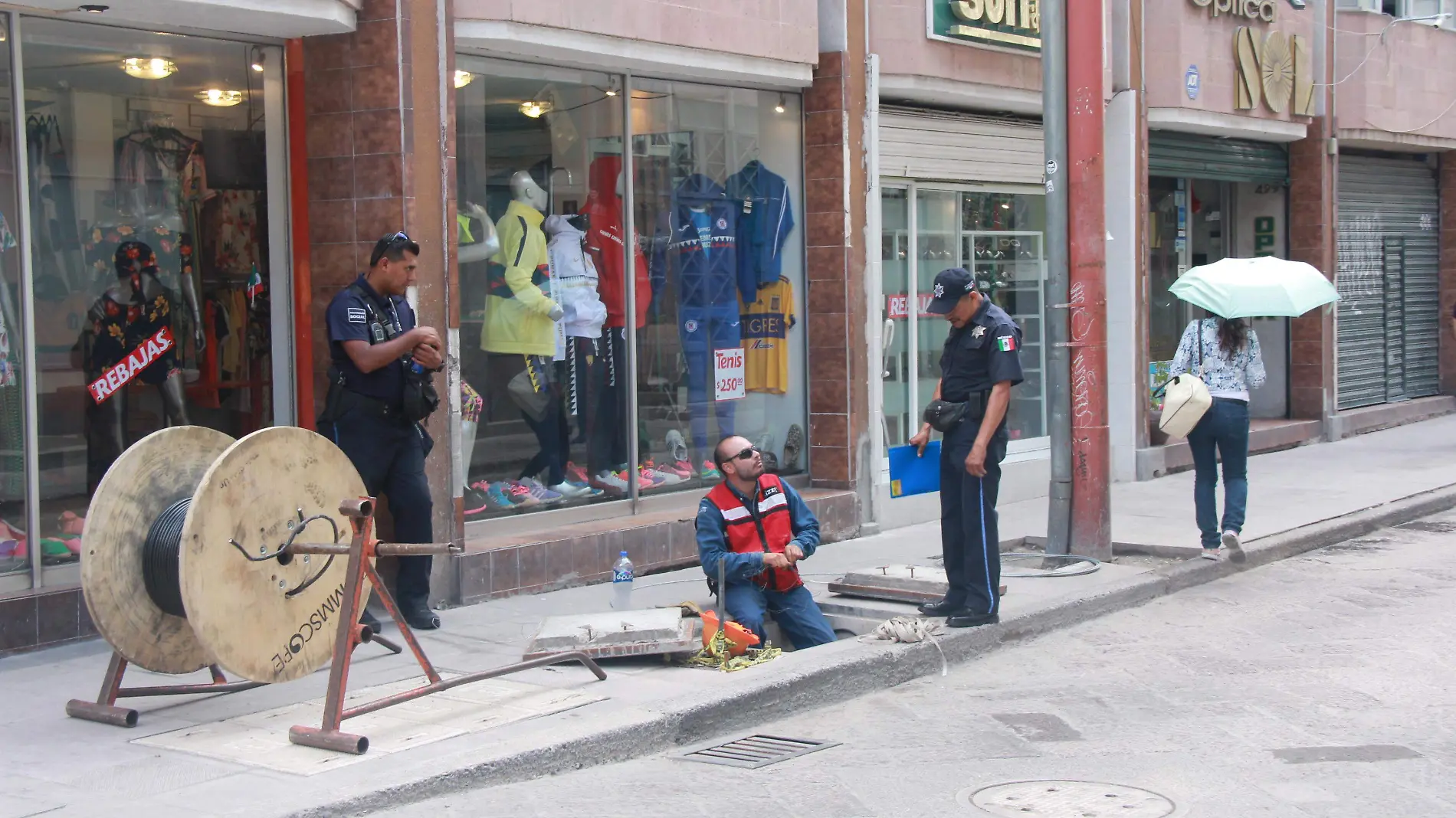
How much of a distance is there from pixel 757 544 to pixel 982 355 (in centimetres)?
150

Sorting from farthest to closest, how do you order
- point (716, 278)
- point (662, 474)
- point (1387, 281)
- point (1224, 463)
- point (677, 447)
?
point (1387, 281) → point (716, 278) → point (677, 447) → point (662, 474) → point (1224, 463)

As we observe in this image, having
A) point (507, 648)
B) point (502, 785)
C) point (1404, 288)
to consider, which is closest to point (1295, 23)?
point (1404, 288)

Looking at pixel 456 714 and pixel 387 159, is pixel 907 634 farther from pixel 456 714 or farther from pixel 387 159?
pixel 387 159

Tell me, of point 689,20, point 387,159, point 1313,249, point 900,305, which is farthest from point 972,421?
point 1313,249

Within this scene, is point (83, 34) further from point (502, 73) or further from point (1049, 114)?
point (1049, 114)

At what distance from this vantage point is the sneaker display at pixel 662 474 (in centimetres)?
1059

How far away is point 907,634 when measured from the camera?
7.59 meters

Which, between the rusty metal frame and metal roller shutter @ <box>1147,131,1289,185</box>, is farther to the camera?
metal roller shutter @ <box>1147,131,1289,185</box>

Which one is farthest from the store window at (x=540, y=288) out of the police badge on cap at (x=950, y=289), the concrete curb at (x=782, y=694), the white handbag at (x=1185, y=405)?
the white handbag at (x=1185, y=405)

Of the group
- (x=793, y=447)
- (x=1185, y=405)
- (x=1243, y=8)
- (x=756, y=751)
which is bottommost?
(x=756, y=751)

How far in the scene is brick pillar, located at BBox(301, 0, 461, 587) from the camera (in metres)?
8.35

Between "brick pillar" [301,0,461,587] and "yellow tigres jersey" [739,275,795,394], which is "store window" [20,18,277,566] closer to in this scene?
"brick pillar" [301,0,461,587]

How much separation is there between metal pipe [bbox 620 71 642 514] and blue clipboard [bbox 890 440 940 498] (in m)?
2.42

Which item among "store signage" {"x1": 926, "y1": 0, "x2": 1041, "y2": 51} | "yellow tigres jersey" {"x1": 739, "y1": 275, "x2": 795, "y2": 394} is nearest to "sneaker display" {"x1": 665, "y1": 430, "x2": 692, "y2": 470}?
"yellow tigres jersey" {"x1": 739, "y1": 275, "x2": 795, "y2": 394}
